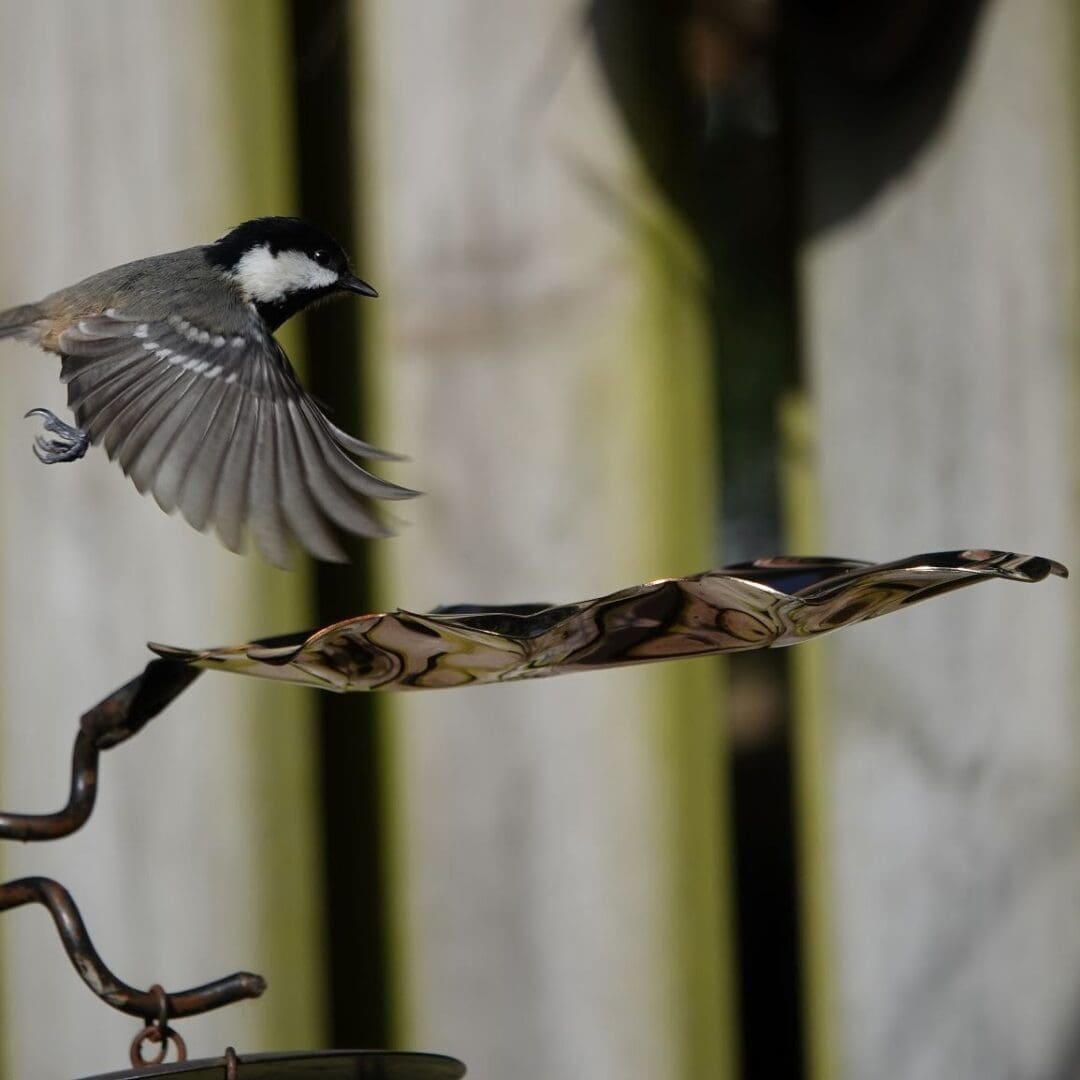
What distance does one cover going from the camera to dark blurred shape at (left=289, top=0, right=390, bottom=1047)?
1.25 metres

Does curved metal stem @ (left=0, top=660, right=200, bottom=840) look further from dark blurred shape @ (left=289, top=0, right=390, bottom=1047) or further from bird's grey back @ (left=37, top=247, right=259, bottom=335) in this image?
dark blurred shape @ (left=289, top=0, right=390, bottom=1047)

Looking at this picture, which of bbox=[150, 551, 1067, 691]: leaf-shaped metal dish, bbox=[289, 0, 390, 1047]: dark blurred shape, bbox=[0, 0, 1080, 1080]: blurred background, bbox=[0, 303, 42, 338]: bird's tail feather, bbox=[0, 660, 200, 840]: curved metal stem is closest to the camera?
bbox=[150, 551, 1067, 691]: leaf-shaped metal dish

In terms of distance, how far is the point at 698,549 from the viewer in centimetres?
124

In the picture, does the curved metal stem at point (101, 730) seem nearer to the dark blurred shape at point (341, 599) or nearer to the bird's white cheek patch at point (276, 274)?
the bird's white cheek patch at point (276, 274)

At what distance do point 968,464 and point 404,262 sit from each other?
0.48 meters

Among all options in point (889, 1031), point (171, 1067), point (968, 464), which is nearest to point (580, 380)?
point (968, 464)

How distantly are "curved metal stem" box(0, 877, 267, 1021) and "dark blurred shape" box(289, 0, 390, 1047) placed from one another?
0.62 m

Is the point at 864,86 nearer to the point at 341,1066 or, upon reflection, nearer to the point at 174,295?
the point at 174,295

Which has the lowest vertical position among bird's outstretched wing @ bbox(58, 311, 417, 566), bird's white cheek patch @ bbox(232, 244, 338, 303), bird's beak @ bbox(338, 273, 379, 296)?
bird's outstretched wing @ bbox(58, 311, 417, 566)

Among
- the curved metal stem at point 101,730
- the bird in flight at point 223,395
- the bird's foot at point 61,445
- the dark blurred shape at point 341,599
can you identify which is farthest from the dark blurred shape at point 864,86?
the curved metal stem at point 101,730

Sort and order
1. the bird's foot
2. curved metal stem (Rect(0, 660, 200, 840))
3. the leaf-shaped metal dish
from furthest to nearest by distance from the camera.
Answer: the bird's foot < curved metal stem (Rect(0, 660, 200, 840)) < the leaf-shaped metal dish

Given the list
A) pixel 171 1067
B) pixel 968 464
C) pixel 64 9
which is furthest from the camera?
pixel 968 464

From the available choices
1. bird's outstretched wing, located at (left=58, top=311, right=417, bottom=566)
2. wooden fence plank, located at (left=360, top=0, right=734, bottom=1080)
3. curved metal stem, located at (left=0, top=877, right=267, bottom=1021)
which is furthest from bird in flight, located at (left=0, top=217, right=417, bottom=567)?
wooden fence plank, located at (left=360, top=0, right=734, bottom=1080)

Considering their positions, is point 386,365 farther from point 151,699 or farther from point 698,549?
point 151,699
